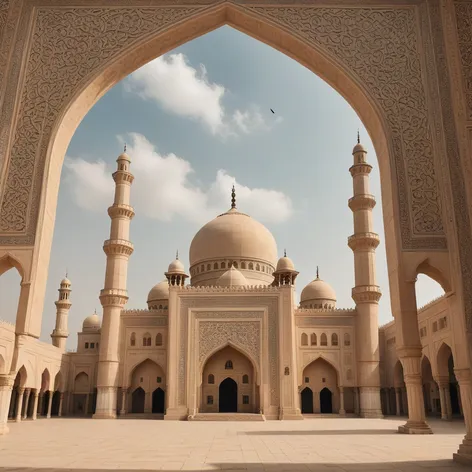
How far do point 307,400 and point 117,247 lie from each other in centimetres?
988

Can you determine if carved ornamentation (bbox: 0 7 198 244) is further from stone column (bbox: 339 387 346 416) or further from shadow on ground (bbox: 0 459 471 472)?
stone column (bbox: 339 387 346 416)

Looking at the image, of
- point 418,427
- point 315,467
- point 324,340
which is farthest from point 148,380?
point 315,467

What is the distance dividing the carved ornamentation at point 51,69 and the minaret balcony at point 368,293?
51.2 feet

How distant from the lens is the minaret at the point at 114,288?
20.7 metres

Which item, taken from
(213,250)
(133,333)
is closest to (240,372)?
(133,333)

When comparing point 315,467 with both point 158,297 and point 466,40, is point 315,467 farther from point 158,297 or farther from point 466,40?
point 158,297

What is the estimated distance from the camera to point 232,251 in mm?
26391

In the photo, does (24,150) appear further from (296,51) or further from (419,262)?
(419,262)

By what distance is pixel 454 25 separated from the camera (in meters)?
6.30

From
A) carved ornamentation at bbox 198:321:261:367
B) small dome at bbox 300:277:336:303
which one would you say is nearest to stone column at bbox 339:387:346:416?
carved ornamentation at bbox 198:321:261:367

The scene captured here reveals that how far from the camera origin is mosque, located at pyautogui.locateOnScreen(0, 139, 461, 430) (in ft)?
64.2

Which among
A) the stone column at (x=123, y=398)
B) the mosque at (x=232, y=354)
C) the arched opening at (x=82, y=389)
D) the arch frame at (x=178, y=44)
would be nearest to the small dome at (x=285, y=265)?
the mosque at (x=232, y=354)

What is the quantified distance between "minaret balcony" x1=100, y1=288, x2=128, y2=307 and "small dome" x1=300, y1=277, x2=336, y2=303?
10.1 m

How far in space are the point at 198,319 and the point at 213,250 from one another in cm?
686
